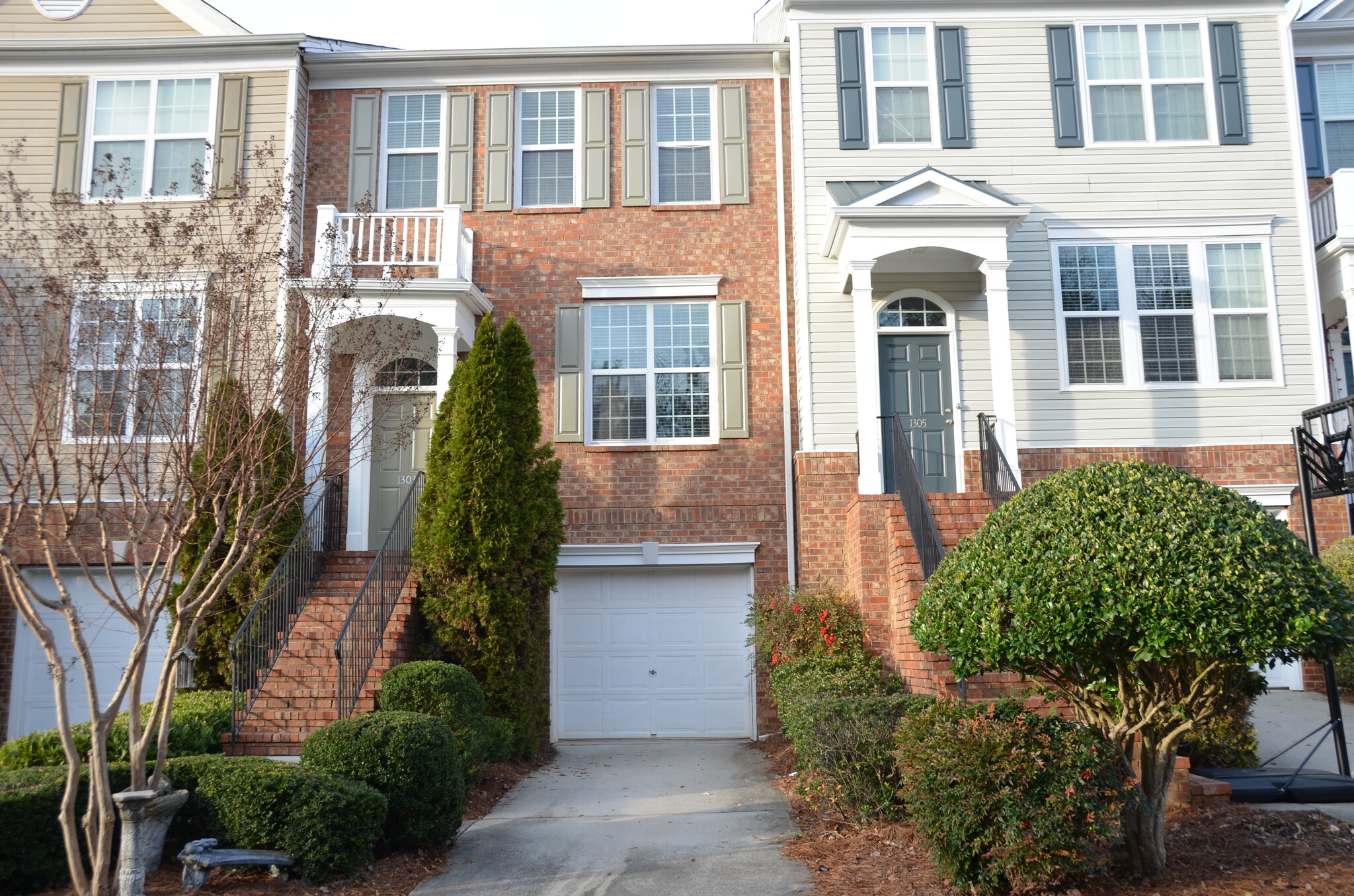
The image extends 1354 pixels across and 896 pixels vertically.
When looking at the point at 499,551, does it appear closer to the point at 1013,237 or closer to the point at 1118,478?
the point at 1118,478

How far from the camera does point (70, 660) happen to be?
12.3 meters

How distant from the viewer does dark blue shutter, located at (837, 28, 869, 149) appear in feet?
42.0

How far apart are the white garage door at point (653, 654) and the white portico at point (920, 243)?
2665 mm

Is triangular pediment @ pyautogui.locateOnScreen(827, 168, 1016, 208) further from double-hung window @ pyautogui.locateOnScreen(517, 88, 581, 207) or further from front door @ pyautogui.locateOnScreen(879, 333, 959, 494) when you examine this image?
double-hung window @ pyautogui.locateOnScreen(517, 88, 581, 207)

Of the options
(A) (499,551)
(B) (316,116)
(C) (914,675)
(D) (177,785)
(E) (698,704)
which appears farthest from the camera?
(B) (316,116)

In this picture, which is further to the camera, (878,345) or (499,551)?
(878,345)

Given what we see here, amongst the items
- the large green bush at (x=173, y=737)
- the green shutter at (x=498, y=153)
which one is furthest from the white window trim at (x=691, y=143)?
the large green bush at (x=173, y=737)

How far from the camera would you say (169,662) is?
586cm

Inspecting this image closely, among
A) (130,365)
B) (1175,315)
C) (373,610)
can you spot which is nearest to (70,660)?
(373,610)

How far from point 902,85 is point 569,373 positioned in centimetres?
552

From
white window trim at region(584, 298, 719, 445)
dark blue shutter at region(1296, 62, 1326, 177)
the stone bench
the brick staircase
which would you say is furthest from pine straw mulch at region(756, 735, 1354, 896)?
dark blue shutter at region(1296, 62, 1326, 177)

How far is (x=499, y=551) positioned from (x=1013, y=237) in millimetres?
7269

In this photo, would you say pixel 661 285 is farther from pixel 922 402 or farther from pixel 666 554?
pixel 922 402

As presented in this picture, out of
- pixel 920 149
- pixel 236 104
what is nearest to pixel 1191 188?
pixel 920 149
